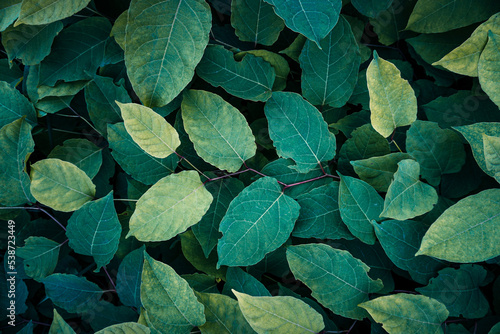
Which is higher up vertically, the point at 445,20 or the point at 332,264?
the point at 445,20

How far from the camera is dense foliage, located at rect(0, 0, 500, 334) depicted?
71cm

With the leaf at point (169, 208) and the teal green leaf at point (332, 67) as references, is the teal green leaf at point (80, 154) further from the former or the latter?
the teal green leaf at point (332, 67)

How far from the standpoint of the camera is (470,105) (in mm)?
816

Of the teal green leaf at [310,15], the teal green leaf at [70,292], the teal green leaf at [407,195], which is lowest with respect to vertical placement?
the teal green leaf at [70,292]

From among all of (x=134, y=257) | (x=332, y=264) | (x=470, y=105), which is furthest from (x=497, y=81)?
(x=134, y=257)

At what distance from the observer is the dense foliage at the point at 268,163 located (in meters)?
0.71

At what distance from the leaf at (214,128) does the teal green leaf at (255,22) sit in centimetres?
18

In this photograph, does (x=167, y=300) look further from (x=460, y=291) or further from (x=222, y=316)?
(x=460, y=291)

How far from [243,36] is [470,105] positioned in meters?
0.50

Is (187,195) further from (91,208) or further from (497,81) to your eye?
(497,81)

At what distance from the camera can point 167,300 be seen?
724 millimetres

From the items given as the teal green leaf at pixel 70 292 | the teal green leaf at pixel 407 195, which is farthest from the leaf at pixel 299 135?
the teal green leaf at pixel 70 292

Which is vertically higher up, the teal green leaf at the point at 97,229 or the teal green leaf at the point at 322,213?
the teal green leaf at the point at 322,213

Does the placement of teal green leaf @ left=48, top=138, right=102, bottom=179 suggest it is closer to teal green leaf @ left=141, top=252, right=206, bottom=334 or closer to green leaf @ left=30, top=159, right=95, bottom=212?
green leaf @ left=30, top=159, right=95, bottom=212
